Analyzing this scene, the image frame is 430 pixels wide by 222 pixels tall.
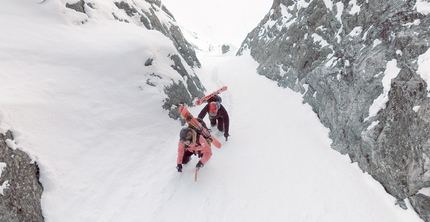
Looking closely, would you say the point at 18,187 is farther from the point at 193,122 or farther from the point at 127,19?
the point at 127,19

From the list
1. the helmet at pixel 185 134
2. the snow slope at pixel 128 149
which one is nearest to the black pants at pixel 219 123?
the snow slope at pixel 128 149

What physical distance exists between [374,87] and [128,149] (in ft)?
26.7

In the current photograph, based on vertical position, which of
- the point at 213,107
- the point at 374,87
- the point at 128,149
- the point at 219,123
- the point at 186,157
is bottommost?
the point at 128,149

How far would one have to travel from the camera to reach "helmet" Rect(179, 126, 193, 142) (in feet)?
19.0

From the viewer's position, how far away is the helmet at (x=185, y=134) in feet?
19.0

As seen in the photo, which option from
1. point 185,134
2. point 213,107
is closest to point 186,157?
point 185,134

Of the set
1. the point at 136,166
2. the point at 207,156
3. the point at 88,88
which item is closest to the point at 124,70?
the point at 88,88

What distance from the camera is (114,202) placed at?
5398 millimetres

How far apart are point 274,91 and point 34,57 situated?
12.2 metres

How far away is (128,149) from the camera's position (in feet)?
22.5

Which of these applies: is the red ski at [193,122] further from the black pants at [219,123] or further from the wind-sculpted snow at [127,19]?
the wind-sculpted snow at [127,19]

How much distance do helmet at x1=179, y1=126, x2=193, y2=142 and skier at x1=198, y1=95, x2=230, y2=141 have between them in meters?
1.67

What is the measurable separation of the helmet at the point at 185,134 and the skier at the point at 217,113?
167cm

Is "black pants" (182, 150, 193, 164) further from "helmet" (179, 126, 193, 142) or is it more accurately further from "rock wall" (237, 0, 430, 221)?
"rock wall" (237, 0, 430, 221)
